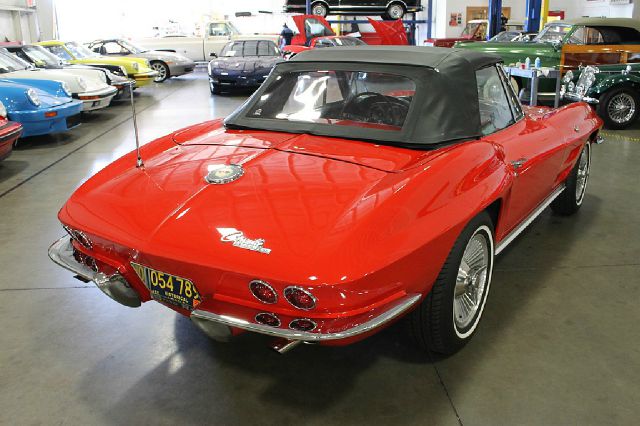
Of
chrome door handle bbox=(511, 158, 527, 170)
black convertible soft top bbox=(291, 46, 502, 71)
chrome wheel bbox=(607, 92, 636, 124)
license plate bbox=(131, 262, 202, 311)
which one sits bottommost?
chrome wheel bbox=(607, 92, 636, 124)

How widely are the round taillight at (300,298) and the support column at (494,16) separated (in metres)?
14.5

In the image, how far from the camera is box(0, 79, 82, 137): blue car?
6895mm

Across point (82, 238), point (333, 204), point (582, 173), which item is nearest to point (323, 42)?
point (582, 173)

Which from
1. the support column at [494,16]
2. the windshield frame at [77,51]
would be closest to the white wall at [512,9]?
the support column at [494,16]

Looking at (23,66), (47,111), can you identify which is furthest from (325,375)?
(23,66)

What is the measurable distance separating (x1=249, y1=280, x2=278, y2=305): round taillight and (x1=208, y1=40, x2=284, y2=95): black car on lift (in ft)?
34.0

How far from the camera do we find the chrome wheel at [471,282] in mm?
2519

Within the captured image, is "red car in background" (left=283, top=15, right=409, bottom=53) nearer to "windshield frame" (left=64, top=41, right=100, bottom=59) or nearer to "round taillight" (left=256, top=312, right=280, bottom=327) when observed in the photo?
"windshield frame" (left=64, top=41, right=100, bottom=59)

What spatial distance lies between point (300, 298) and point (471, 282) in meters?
1.05

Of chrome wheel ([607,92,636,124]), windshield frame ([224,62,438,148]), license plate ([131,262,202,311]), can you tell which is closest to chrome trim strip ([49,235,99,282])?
license plate ([131,262,202,311])

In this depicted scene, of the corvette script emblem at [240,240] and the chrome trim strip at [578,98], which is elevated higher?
the corvette script emblem at [240,240]

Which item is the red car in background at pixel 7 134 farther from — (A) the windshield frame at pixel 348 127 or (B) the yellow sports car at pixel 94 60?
(B) the yellow sports car at pixel 94 60

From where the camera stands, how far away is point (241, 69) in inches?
476

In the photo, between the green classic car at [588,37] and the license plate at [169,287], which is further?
the green classic car at [588,37]
